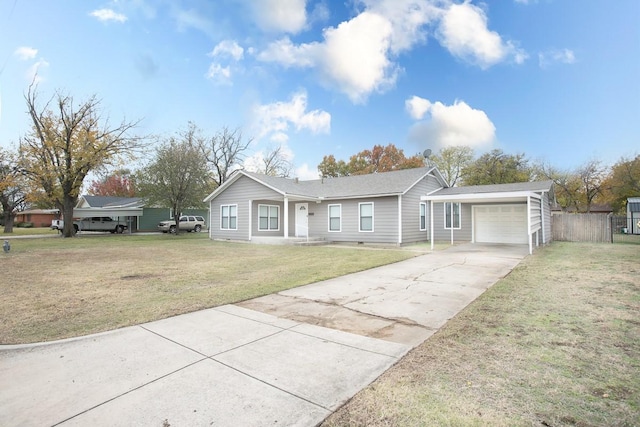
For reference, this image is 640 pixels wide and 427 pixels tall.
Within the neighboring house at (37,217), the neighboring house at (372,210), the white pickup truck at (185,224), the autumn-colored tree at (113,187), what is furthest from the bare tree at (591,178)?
the neighboring house at (37,217)

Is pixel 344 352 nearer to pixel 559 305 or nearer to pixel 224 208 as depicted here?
pixel 559 305

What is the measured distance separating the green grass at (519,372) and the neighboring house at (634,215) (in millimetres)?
29602

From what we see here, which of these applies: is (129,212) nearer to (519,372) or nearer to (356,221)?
(356,221)

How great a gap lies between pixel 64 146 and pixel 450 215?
27.0 m

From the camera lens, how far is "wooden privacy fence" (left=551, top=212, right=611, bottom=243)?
60.0 ft

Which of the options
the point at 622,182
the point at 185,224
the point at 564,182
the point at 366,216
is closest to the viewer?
the point at 366,216

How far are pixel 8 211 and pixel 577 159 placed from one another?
62.5 m

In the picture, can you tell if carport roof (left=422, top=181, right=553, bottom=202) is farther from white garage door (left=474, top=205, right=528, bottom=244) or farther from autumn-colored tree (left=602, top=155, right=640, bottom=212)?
autumn-colored tree (left=602, top=155, right=640, bottom=212)

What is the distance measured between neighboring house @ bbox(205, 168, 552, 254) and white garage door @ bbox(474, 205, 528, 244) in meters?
0.05

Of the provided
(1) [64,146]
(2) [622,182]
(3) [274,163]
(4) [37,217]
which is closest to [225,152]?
(3) [274,163]

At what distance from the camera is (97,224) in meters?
29.5

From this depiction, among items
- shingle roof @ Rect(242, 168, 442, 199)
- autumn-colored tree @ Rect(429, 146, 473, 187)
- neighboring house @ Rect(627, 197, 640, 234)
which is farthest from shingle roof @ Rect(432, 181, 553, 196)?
autumn-colored tree @ Rect(429, 146, 473, 187)

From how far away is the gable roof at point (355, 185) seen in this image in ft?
57.8

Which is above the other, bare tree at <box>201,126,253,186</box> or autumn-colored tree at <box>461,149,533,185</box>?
bare tree at <box>201,126,253,186</box>
